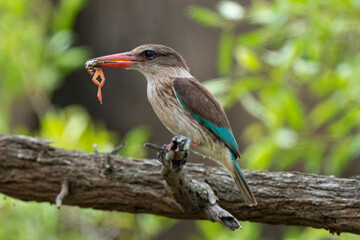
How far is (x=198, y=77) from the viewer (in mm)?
6578

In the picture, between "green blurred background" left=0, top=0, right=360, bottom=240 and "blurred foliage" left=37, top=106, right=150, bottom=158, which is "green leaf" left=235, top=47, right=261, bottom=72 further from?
"blurred foliage" left=37, top=106, right=150, bottom=158

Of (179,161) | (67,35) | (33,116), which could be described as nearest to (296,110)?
(179,161)

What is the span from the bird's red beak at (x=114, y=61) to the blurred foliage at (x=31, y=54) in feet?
8.99

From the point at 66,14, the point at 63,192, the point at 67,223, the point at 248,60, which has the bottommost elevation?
the point at 63,192

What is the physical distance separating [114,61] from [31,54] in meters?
2.96

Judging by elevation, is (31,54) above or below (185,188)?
above

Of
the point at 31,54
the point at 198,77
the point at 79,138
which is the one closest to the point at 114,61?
the point at 79,138

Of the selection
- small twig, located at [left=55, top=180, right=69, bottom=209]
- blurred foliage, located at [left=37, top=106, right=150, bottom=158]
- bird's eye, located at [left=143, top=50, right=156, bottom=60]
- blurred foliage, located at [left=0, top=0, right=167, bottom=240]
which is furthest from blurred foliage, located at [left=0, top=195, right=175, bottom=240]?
bird's eye, located at [left=143, top=50, right=156, bottom=60]

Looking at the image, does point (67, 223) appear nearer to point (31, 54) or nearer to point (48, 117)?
point (48, 117)

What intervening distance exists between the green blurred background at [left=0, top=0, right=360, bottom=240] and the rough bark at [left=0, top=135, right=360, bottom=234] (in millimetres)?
842

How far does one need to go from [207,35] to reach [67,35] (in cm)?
166

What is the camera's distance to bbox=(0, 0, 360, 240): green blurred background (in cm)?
434

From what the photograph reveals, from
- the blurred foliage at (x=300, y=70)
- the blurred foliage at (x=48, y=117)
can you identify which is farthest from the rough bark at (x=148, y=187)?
the blurred foliage at (x=48, y=117)

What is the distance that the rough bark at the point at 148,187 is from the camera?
3.19 m
